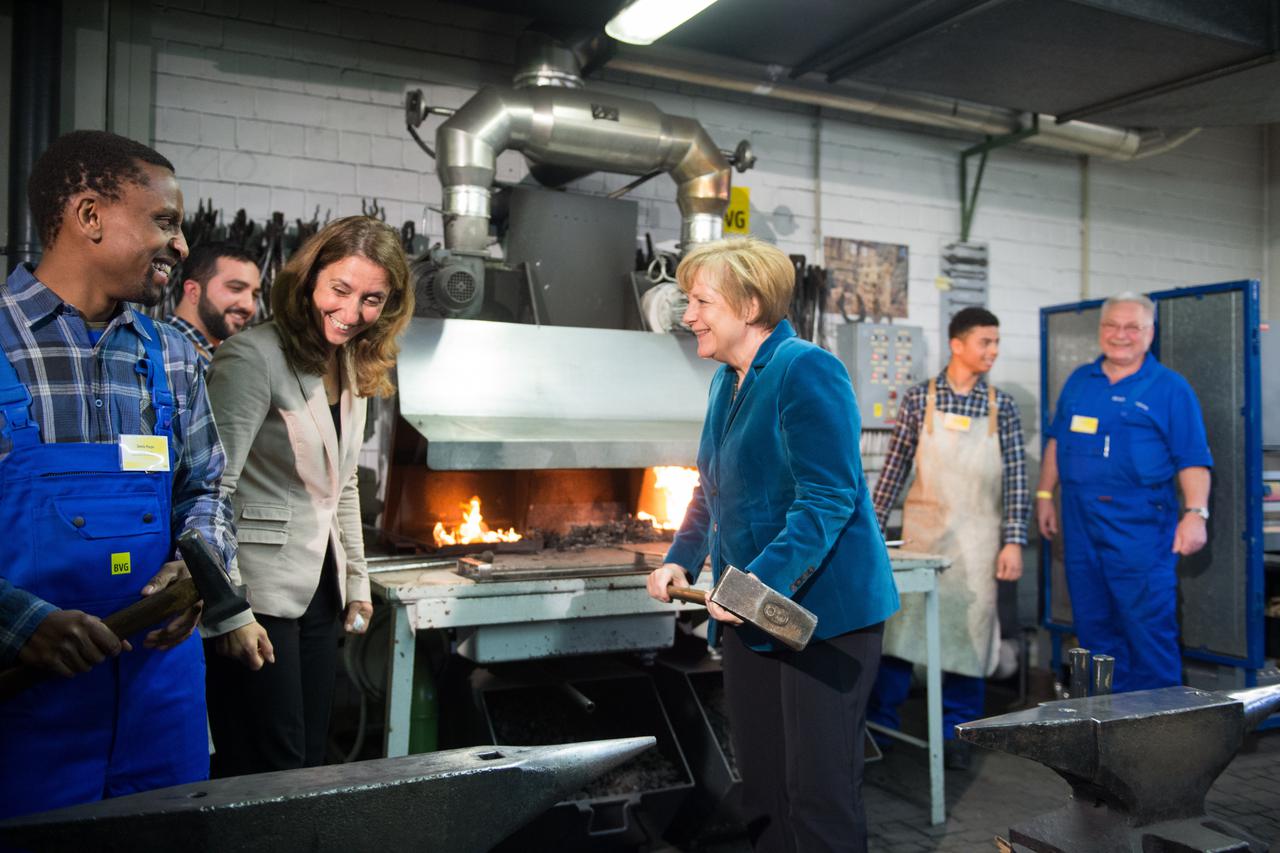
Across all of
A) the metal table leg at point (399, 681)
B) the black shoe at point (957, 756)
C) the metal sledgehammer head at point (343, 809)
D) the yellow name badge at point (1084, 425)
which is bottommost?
the black shoe at point (957, 756)

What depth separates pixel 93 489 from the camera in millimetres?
1472

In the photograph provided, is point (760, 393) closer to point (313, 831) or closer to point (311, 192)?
point (313, 831)

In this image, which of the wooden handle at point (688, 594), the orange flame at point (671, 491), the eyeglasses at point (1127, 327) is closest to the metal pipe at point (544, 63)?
the orange flame at point (671, 491)

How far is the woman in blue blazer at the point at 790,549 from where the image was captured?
76.4 inches

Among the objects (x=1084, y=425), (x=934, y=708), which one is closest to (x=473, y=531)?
(x=934, y=708)

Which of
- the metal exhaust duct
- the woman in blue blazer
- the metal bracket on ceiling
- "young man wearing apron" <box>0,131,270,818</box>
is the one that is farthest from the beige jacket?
the metal bracket on ceiling

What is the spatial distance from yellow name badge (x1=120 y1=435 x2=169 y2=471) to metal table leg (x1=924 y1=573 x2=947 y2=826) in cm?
258

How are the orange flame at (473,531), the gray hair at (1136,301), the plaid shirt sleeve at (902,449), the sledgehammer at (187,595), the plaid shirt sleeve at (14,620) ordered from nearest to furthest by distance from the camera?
the plaid shirt sleeve at (14,620), the sledgehammer at (187,595), the orange flame at (473,531), the gray hair at (1136,301), the plaid shirt sleeve at (902,449)

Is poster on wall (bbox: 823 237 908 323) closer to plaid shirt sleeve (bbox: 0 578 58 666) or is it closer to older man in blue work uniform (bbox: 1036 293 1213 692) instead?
older man in blue work uniform (bbox: 1036 293 1213 692)

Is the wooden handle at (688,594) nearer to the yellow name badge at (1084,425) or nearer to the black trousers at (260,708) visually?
the black trousers at (260,708)

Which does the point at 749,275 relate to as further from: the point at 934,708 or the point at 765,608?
the point at 934,708

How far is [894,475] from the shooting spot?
4188mm

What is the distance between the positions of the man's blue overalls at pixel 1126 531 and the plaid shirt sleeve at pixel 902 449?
679mm

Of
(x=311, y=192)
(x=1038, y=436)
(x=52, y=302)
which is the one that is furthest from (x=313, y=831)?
(x=1038, y=436)
